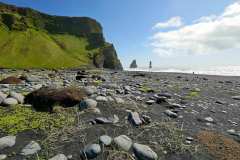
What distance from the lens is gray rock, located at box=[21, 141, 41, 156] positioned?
195 inches

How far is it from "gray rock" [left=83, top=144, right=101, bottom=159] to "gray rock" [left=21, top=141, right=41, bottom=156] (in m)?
1.04

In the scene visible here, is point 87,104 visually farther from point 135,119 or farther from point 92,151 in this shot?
point 92,151

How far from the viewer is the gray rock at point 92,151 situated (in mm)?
4898

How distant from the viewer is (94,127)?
6.17m

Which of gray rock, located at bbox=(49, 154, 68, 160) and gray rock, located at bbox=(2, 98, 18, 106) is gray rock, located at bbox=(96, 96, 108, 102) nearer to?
gray rock, located at bbox=(2, 98, 18, 106)

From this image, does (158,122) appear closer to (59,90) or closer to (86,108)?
(86,108)

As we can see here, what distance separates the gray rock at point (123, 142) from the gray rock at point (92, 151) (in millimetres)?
474

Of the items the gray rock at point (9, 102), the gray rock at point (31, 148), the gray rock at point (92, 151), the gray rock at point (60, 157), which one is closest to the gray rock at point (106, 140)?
the gray rock at point (92, 151)

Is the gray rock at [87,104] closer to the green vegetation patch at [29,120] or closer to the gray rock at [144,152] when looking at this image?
the green vegetation patch at [29,120]

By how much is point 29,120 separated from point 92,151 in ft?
8.08

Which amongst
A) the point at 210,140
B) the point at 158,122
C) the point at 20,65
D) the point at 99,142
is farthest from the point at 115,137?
the point at 20,65

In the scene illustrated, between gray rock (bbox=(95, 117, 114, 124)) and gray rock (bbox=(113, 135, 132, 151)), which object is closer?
gray rock (bbox=(113, 135, 132, 151))

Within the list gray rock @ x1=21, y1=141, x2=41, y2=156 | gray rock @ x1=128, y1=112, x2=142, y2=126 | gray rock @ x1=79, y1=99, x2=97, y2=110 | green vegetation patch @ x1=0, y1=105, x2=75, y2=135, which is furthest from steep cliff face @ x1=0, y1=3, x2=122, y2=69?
gray rock @ x1=21, y1=141, x2=41, y2=156

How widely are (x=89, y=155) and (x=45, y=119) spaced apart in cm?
221
